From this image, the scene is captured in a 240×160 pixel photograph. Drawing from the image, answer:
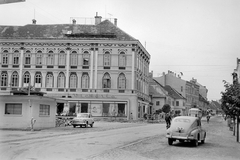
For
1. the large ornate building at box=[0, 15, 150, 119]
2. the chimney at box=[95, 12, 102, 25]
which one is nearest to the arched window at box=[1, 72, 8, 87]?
the large ornate building at box=[0, 15, 150, 119]

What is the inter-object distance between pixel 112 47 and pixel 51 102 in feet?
91.4

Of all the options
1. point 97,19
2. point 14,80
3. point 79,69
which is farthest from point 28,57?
point 97,19

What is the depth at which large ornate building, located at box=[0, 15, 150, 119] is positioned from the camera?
206 ft

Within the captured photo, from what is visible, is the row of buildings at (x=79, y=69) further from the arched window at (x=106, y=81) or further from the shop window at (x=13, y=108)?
the shop window at (x=13, y=108)

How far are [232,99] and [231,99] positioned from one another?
56 cm

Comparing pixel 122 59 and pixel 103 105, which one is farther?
pixel 122 59

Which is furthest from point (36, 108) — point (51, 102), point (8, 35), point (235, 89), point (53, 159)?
point (8, 35)

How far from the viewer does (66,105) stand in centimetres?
6312

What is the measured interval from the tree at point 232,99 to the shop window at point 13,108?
721 inches

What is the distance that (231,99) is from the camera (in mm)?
24781

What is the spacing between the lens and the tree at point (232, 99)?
2402 centimetres

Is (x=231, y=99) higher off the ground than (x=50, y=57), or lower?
lower

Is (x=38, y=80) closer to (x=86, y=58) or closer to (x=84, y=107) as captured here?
(x=86, y=58)

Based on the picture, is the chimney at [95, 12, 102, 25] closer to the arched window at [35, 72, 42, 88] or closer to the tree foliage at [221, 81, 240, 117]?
the arched window at [35, 72, 42, 88]
